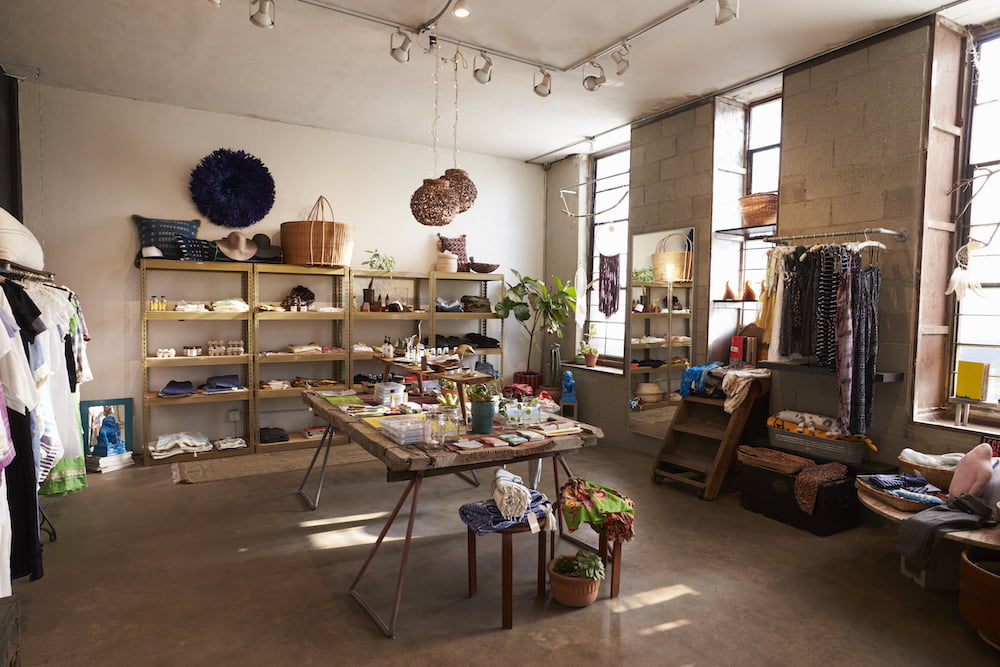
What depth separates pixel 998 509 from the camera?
2701mm

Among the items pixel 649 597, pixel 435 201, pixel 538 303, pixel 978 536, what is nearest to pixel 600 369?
pixel 538 303

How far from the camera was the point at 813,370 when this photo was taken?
13.1 feet

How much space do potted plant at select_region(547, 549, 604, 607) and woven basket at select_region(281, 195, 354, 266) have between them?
3.88 metres

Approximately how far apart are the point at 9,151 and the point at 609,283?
18.3ft

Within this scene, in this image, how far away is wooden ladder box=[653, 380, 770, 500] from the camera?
14.7ft

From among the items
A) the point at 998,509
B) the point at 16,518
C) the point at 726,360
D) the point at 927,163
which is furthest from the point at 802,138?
the point at 16,518

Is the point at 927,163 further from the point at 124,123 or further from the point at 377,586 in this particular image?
the point at 124,123

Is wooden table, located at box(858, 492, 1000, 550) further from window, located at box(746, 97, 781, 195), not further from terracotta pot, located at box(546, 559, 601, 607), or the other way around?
window, located at box(746, 97, 781, 195)

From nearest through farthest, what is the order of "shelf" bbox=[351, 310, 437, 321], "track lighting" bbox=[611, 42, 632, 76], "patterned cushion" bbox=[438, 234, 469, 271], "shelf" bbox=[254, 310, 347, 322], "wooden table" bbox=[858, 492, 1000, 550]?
"wooden table" bbox=[858, 492, 1000, 550]
"track lighting" bbox=[611, 42, 632, 76]
"shelf" bbox=[254, 310, 347, 322]
"shelf" bbox=[351, 310, 437, 321]
"patterned cushion" bbox=[438, 234, 469, 271]

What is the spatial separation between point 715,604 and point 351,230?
454 cm

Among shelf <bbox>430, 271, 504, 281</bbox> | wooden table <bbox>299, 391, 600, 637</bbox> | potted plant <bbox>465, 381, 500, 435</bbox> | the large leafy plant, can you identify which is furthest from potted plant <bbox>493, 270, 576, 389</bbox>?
potted plant <bbox>465, 381, 500, 435</bbox>

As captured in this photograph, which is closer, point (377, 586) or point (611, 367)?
point (377, 586)

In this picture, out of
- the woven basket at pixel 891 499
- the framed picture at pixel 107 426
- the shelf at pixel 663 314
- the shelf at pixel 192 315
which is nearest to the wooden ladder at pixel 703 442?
the shelf at pixel 663 314

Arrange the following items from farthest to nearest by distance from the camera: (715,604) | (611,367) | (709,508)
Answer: (611,367), (709,508), (715,604)
